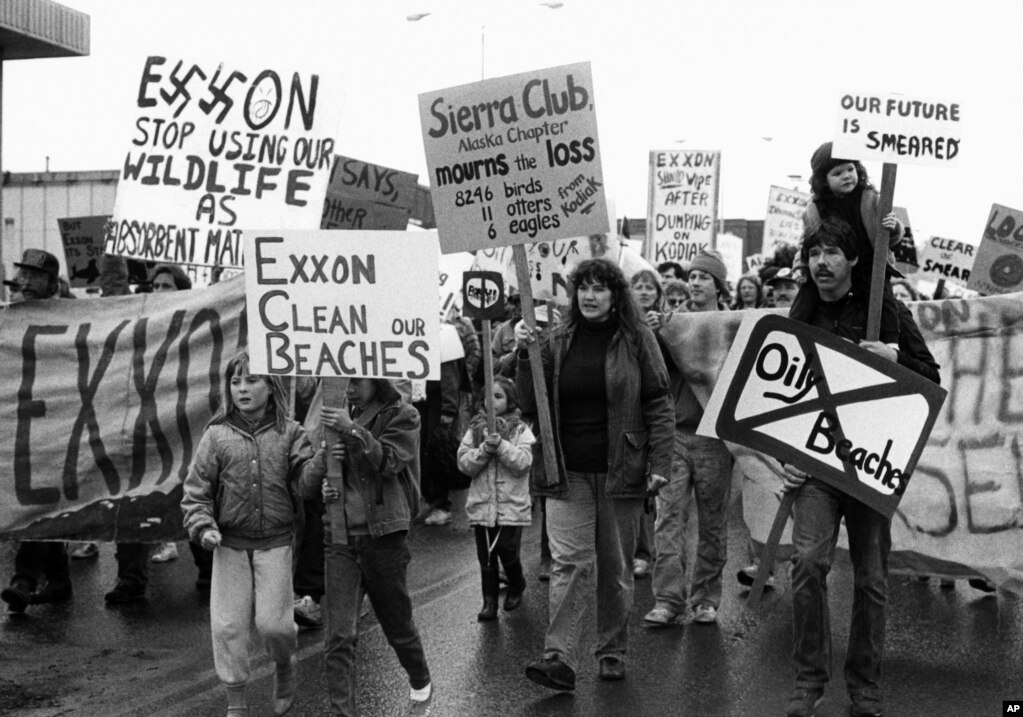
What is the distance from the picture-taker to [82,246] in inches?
549

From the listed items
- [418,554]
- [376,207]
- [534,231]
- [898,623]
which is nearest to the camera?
[534,231]

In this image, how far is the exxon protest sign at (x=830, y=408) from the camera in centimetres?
577

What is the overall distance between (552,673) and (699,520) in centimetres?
175

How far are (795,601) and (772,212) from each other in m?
16.3

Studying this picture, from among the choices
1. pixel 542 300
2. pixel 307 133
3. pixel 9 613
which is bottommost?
pixel 9 613

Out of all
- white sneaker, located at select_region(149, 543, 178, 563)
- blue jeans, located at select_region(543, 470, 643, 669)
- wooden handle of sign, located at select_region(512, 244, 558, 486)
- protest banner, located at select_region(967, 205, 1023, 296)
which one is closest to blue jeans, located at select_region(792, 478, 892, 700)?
blue jeans, located at select_region(543, 470, 643, 669)

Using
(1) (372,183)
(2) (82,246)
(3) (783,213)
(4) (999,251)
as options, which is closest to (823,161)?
(1) (372,183)

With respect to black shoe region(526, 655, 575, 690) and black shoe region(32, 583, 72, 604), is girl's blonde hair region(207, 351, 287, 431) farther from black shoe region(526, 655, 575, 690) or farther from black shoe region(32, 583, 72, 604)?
black shoe region(32, 583, 72, 604)

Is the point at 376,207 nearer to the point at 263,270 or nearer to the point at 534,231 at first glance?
the point at 534,231

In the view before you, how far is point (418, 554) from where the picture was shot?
33.0 ft

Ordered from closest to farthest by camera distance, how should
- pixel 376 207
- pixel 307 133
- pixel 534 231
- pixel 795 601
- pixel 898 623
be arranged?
pixel 795 601 → pixel 534 231 → pixel 898 623 → pixel 307 133 → pixel 376 207

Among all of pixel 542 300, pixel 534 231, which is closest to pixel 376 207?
pixel 542 300

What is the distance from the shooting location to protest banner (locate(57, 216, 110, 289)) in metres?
13.9

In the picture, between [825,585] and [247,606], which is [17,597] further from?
[825,585]
